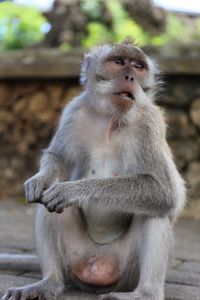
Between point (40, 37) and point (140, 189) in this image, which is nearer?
point (140, 189)

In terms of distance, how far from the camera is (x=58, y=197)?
125 inches

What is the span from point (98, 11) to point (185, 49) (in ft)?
9.19

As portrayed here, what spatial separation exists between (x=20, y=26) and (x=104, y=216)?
236 inches

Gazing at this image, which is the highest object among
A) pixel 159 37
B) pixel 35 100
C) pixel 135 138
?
pixel 159 37

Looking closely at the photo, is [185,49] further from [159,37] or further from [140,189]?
[140,189]

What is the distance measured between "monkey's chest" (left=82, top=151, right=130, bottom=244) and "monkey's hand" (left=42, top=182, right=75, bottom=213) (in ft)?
0.73

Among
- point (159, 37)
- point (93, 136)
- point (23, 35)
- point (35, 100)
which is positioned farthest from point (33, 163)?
point (93, 136)

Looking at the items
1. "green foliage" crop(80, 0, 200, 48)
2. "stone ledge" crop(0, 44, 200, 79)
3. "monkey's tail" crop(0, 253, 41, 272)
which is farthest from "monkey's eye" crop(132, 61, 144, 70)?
"green foliage" crop(80, 0, 200, 48)

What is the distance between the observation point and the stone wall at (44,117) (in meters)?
7.00

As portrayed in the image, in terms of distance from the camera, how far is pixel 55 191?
321 centimetres

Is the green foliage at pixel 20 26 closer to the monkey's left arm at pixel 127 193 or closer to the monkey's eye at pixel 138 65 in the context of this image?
the monkey's eye at pixel 138 65

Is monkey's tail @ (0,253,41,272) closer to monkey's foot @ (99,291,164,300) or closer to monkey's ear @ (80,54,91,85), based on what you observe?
monkey's foot @ (99,291,164,300)

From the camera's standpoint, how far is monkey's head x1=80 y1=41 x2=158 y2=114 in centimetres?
339

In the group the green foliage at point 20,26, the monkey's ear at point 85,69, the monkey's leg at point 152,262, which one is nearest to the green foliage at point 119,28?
the green foliage at point 20,26
